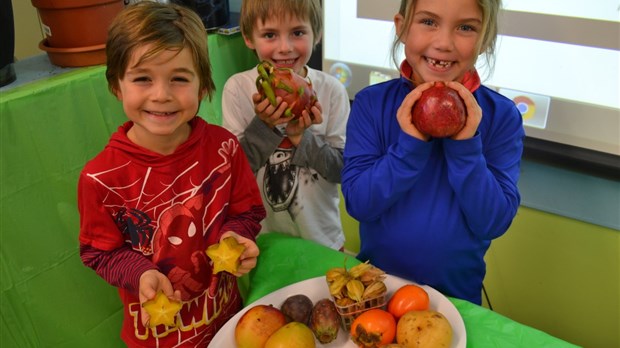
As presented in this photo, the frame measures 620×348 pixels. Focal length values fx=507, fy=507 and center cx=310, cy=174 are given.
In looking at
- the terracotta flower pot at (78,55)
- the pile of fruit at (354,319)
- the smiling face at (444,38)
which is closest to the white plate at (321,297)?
the pile of fruit at (354,319)

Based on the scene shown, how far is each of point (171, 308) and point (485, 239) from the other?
711 mm

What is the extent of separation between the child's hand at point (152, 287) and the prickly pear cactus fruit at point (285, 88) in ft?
1.66

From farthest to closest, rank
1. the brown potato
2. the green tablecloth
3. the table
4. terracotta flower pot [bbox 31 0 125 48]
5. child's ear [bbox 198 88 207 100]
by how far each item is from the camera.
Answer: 1. terracotta flower pot [bbox 31 0 125 48]
2. the table
3. child's ear [bbox 198 88 207 100]
4. the green tablecloth
5. the brown potato

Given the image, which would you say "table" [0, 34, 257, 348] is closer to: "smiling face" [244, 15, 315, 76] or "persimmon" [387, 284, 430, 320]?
"smiling face" [244, 15, 315, 76]

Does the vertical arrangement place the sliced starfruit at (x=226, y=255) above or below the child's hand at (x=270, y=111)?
below

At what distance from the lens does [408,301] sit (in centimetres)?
102

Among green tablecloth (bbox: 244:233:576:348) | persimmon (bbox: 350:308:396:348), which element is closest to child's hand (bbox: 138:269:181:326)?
green tablecloth (bbox: 244:233:576:348)

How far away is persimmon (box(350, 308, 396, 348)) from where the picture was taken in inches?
37.6

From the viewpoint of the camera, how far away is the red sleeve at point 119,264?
1014 millimetres

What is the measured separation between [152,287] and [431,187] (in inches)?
24.6

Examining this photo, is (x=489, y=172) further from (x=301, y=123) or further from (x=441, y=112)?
(x=301, y=123)

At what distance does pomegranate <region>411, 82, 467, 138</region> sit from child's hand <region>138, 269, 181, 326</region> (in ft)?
1.96

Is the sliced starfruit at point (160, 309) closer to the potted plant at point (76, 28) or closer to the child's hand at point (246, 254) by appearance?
the child's hand at point (246, 254)

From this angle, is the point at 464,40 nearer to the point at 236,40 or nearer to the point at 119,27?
the point at 119,27
